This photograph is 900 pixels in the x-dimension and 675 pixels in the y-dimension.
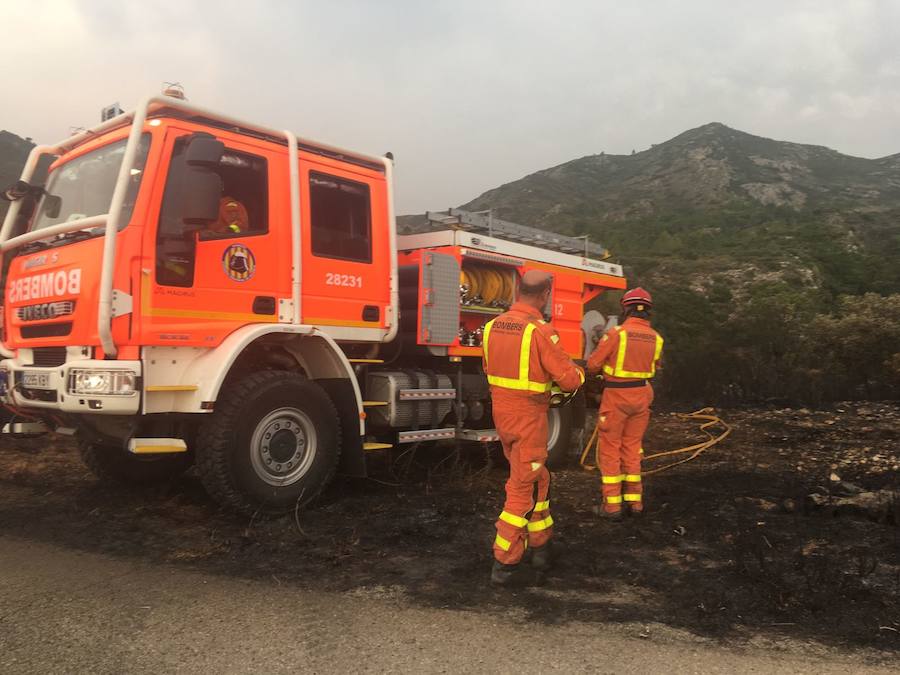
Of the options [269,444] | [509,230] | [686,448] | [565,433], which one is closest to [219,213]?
[269,444]

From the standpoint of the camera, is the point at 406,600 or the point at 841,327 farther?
the point at 841,327

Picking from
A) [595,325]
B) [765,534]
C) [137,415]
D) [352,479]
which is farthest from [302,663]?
[595,325]

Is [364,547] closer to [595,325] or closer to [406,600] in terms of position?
[406,600]

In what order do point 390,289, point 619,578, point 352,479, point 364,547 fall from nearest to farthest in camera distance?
1. point 619,578
2. point 364,547
3. point 390,289
4. point 352,479

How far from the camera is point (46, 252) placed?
15.4 feet

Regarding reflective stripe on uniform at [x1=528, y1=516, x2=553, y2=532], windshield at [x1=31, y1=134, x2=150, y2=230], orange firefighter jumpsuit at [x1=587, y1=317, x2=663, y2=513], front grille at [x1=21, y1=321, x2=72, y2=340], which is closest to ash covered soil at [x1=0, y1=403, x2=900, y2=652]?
reflective stripe on uniform at [x1=528, y1=516, x2=553, y2=532]

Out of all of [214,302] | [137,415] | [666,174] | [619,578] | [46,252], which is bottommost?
[619,578]

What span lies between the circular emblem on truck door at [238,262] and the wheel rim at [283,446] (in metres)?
0.98

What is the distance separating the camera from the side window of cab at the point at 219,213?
4.37 meters

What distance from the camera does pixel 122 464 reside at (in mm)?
5695

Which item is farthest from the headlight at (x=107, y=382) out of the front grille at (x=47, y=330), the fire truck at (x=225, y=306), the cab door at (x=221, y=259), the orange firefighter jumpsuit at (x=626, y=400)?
the orange firefighter jumpsuit at (x=626, y=400)

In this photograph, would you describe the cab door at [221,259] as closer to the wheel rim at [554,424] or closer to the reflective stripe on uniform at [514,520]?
the reflective stripe on uniform at [514,520]

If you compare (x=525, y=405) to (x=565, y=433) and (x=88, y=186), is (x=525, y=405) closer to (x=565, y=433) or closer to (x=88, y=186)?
(x=88, y=186)

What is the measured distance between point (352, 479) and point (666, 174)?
8213 centimetres
